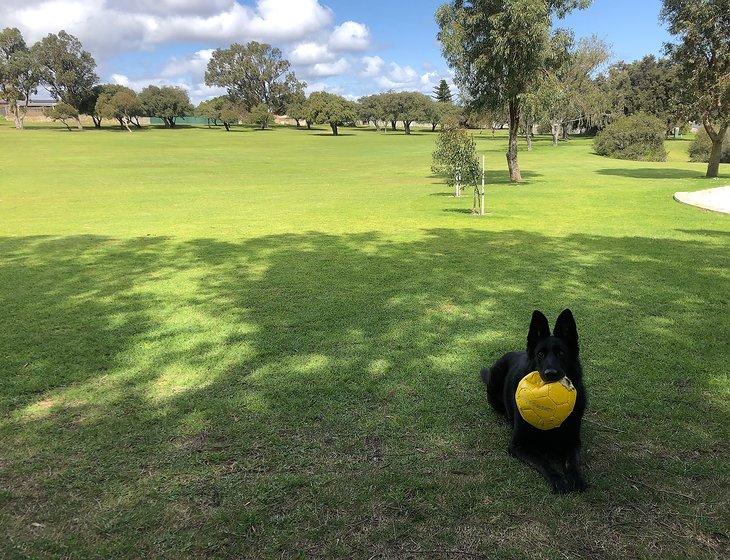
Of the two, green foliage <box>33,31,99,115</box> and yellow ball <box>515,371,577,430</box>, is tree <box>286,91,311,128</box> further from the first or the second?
yellow ball <box>515,371,577,430</box>

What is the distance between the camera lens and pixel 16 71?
84438mm

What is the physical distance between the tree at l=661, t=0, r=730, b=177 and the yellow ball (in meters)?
25.5

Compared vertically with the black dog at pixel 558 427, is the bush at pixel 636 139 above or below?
above

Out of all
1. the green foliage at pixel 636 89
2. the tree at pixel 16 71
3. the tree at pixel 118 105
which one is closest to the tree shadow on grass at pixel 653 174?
the green foliage at pixel 636 89

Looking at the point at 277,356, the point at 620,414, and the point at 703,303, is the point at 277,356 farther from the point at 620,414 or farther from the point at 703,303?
the point at 703,303

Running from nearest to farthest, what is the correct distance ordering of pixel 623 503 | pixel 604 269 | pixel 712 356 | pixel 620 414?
pixel 623 503
pixel 620 414
pixel 712 356
pixel 604 269

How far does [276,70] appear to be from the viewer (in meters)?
124

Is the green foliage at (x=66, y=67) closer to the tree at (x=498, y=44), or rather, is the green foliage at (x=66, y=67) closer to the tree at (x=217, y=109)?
the tree at (x=217, y=109)

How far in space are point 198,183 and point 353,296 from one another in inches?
898

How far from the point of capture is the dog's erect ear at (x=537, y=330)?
3.41m

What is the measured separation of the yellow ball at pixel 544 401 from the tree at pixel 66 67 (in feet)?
341

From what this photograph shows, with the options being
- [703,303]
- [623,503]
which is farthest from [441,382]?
[703,303]

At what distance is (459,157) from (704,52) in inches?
561

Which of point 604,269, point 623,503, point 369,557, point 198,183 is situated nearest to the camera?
→ point 369,557
